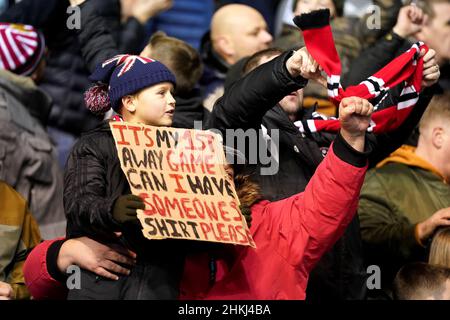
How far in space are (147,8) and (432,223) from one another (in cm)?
263

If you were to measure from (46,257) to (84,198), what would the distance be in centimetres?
53

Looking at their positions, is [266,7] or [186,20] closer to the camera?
[266,7]

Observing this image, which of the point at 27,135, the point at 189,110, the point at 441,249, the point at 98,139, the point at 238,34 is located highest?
the point at 98,139

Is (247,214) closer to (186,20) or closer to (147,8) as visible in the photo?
(147,8)

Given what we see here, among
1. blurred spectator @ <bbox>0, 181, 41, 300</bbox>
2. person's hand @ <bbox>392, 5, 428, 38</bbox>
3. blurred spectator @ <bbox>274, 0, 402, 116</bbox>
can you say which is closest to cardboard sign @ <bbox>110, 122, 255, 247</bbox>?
blurred spectator @ <bbox>0, 181, 41, 300</bbox>

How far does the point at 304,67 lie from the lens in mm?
4480

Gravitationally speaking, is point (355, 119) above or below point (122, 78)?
above

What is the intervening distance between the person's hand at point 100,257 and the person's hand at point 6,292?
64 centimetres

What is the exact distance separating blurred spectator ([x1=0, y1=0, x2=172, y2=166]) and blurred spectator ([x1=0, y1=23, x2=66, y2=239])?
0.50m

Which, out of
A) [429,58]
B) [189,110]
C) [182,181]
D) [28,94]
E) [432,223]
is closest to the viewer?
[182,181]

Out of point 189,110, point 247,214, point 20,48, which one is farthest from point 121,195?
point 20,48

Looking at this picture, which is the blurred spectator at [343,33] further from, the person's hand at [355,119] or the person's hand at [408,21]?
the person's hand at [355,119]

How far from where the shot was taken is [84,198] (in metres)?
4.29
